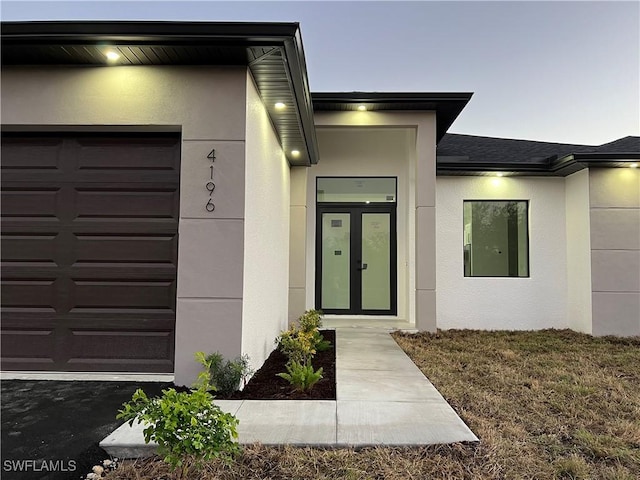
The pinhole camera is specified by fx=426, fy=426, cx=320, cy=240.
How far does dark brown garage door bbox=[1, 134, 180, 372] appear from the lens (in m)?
3.84

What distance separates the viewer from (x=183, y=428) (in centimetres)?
199

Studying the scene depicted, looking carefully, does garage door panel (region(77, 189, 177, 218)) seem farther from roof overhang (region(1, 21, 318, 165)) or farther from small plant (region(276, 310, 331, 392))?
small plant (region(276, 310, 331, 392))

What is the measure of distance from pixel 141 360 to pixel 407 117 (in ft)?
18.5

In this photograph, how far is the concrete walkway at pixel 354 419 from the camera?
8.44ft

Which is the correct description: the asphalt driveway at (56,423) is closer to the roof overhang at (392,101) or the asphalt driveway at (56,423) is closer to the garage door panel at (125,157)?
the garage door panel at (125,157)

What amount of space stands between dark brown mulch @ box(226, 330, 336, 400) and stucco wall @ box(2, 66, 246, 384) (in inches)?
17.8

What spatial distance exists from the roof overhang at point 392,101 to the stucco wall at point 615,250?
2.83 meters

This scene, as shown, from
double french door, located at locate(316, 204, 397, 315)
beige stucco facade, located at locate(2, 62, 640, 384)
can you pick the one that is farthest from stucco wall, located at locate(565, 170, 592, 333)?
double french door, located at locate(316, 204, 397, 315)

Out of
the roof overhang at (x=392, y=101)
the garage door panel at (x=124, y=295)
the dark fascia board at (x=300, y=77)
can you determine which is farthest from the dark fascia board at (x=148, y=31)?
the roof overhang at (x=392, y=101)

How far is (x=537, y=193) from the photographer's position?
8219 millimetres

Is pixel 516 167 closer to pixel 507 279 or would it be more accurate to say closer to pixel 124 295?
pixel 507 279

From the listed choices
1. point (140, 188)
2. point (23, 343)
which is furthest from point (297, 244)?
point (23, 343)

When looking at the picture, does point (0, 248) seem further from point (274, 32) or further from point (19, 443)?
point (274, 32)

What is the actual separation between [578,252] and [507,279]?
4.27 ft
